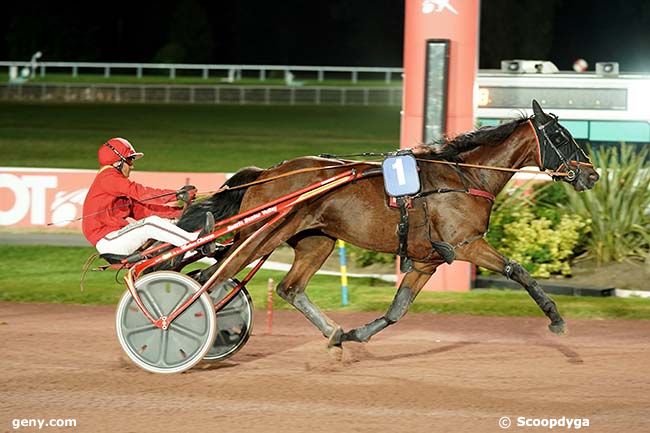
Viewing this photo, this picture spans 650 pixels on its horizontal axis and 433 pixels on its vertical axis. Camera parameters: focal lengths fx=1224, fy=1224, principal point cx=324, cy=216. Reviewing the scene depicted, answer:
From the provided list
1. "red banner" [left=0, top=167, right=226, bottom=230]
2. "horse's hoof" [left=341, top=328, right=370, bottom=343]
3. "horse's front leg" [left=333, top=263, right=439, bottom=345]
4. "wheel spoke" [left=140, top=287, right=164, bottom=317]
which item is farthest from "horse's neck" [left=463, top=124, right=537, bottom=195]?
"red banner" [left=0, top=167, right=226, bottom=230]

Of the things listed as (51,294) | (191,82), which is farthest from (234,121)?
(51,294)

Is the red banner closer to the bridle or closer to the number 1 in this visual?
the number 1

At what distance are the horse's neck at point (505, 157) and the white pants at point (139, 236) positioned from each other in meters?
1.96

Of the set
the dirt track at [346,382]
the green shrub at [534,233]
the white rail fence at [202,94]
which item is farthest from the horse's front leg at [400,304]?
the white rail fence at [202,94]

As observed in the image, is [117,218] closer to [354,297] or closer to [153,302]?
[153,302]

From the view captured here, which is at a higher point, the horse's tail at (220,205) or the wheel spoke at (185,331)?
the horse's tail at (220,205)

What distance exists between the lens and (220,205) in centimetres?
815

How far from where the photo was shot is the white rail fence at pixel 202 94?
3997cm

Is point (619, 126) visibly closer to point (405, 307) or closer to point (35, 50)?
point (405, 307)

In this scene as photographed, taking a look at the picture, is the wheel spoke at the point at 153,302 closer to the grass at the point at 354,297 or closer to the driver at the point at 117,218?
the driver at the point at 117,218

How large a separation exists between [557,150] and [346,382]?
203 cm

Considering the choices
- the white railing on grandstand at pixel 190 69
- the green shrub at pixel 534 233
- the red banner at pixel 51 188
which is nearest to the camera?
the green shrub at pixel 534 233

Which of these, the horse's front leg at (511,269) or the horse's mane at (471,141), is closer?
the horse's front leg at (511,269)

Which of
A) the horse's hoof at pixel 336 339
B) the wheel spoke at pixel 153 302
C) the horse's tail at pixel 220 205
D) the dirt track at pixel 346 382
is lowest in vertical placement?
the dirt track at pixel 346 382
